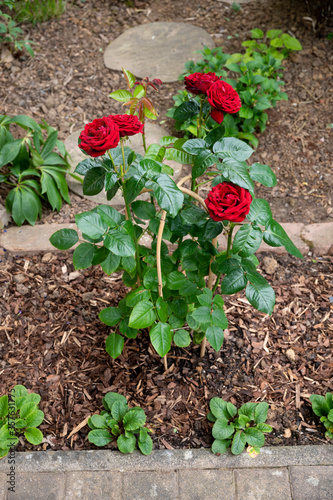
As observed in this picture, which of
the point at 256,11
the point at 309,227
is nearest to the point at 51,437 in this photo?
the point at 309,227

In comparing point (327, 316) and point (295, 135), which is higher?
point (295, 135)

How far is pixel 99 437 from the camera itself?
1.96 m

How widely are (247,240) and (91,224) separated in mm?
545

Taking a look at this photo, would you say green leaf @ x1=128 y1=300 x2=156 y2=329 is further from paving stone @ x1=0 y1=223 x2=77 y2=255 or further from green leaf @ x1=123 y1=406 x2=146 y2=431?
paving stone @ x1=0 y1=223 x2=77 y2=255

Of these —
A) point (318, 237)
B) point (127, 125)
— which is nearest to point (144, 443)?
point (127, 125)

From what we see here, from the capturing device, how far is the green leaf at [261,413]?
199 cm

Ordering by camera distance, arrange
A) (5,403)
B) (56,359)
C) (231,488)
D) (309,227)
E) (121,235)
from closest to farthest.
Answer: (121,235)
(231,488)
(5,403)
(56,359)
(309,227)

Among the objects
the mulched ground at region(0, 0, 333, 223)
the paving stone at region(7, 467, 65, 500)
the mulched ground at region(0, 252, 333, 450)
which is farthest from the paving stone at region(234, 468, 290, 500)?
the mulched ground at region(0, 0, 333, 223)

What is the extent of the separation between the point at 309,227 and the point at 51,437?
1.98 meters

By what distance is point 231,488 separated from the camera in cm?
187

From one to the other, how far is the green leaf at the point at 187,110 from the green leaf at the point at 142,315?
75 cm

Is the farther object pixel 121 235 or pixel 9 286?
pixel 9 286

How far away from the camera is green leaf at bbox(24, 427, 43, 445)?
1948 millimetres

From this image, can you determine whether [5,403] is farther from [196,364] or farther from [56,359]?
[196,364]
